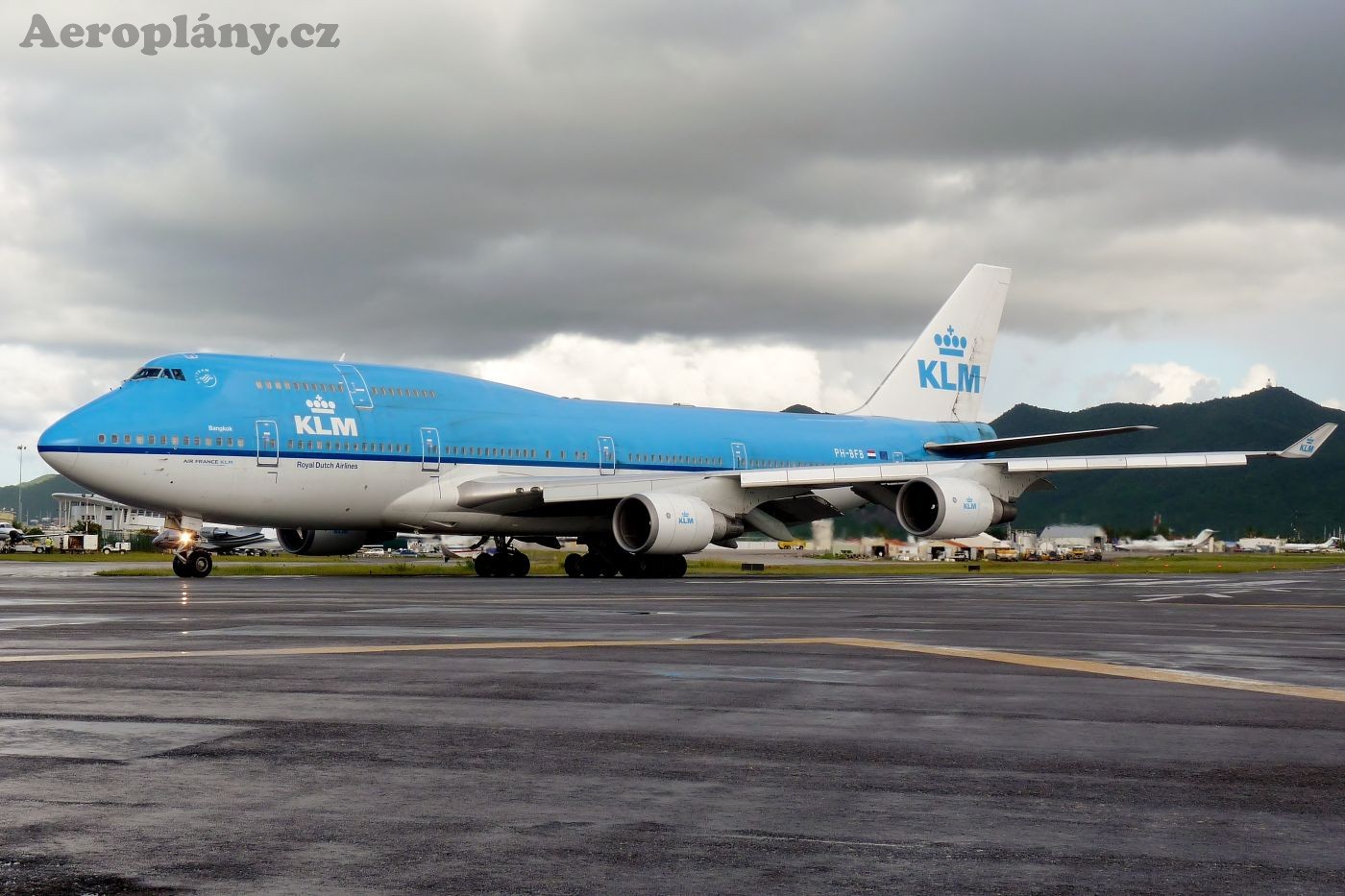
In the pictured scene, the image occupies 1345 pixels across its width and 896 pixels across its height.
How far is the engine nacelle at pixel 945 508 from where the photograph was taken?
36.3 meters

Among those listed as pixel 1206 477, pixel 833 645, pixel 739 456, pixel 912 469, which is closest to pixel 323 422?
pixel 739 456

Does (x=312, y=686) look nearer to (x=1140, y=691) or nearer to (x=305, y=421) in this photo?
(x=1140, y=691)

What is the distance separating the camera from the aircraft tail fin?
49781 millimetres

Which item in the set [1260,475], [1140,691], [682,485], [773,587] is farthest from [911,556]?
[1140,691]

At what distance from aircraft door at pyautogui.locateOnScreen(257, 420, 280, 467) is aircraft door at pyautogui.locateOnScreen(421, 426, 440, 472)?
407cm

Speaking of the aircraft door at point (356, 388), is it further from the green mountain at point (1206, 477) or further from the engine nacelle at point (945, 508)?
the green mountain at point (1206, 477)

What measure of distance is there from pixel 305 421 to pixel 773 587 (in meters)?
12.2

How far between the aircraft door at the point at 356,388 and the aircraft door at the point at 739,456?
41.9ft

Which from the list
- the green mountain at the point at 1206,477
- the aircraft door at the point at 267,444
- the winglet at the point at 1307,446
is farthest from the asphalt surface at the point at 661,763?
the green mountain at the point at 1206,477

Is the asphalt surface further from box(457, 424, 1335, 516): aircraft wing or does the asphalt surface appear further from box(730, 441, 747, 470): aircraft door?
box(730, 441, 747, 470): aircraft door

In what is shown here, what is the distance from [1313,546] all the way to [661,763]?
503 ft

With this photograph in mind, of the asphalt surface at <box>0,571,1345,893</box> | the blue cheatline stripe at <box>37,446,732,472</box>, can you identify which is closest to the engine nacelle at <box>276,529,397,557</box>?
the blue cheatline stripe at <box>37,446,732,472</box>

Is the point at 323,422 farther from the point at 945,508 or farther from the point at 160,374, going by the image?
the point at 945,508

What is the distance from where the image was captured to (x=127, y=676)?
9.64m
